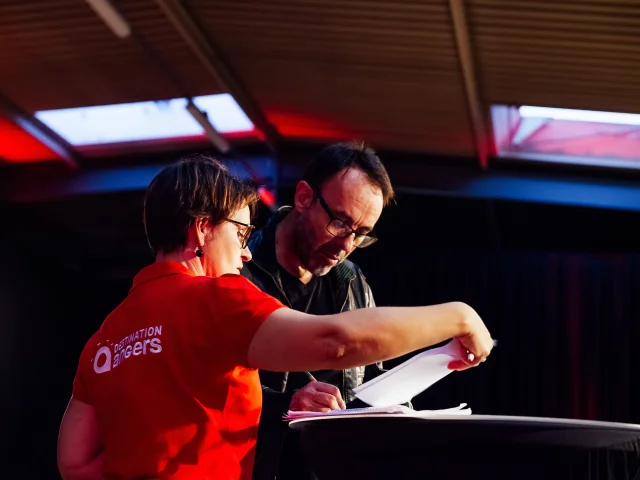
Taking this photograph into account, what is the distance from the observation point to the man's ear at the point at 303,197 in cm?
279

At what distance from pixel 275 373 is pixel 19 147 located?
249 inches

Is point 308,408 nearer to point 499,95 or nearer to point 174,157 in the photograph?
point 499,95

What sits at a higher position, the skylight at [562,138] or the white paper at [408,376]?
the skylight at [562,138]

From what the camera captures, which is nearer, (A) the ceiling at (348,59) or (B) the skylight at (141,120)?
(A) the ceiling at (348,59)

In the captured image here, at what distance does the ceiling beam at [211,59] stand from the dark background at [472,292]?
103cm

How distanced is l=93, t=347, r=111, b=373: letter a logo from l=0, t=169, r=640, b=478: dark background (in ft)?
21.0

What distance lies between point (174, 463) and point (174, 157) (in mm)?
6865

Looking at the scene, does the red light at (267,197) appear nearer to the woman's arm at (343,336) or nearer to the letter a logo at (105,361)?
the letter a logo at (105,361)

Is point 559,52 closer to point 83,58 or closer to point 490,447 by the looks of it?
point 83,58

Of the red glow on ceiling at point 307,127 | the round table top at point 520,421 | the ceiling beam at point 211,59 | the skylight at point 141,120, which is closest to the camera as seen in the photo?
the round table top at point 520,421

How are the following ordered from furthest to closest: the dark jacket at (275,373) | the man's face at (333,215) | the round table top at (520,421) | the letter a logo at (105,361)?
the man's face at (333,215) → the dark jacket at (275,373) → the letter a logo at (105,361) → the round table top at (520,421)

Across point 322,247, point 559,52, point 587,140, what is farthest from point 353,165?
point 587,140

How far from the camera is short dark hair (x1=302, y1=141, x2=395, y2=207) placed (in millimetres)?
2770

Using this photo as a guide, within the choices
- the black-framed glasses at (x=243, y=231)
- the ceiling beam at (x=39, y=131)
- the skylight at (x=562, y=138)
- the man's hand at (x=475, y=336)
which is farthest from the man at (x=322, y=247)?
the ceiling beam at (x=39, y=131)
